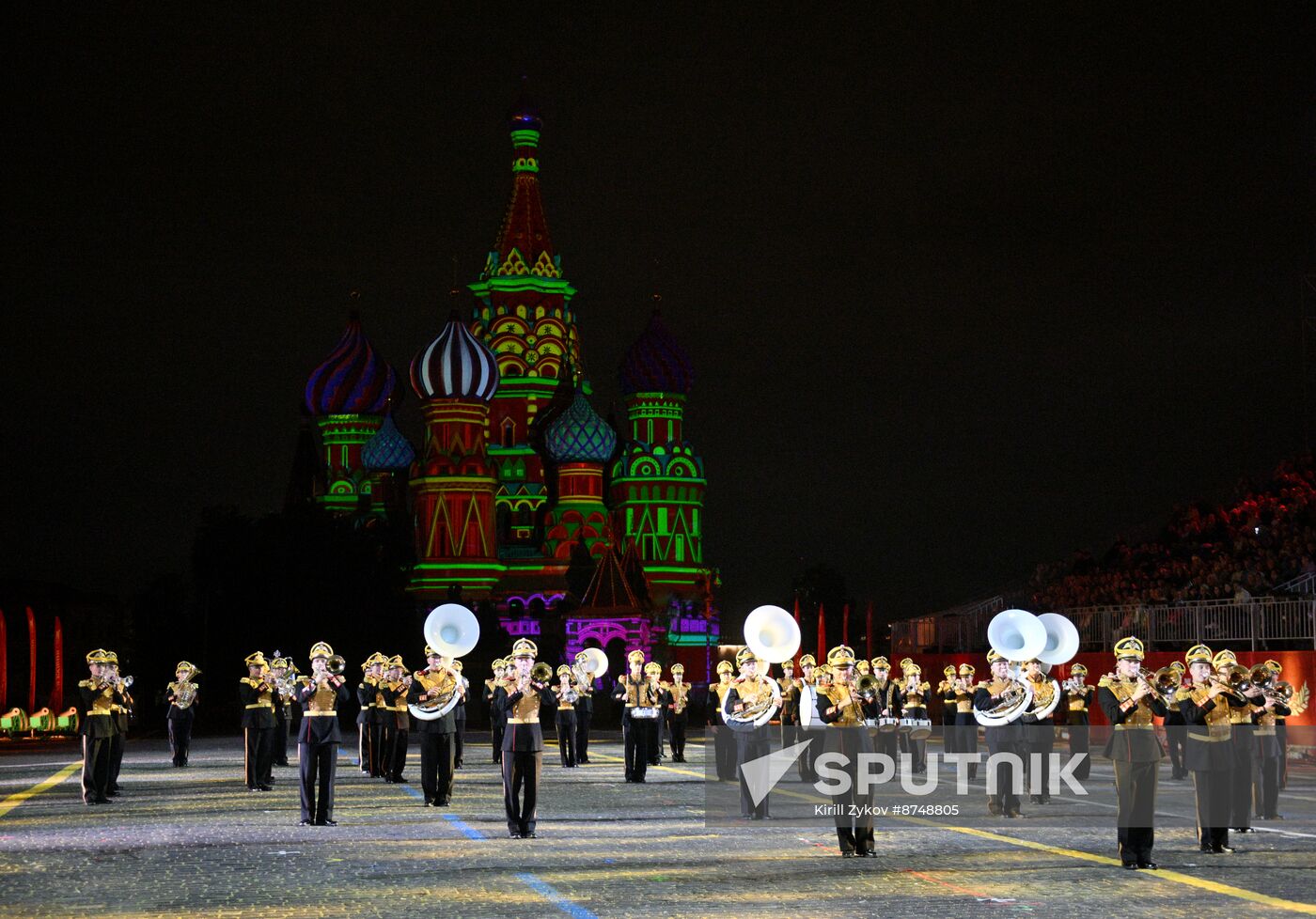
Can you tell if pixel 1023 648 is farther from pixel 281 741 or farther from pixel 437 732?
pixel 281 741

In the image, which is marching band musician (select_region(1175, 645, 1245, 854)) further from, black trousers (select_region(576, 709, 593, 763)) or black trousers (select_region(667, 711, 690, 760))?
black trousers (select_region(576, 709, 593, 763))

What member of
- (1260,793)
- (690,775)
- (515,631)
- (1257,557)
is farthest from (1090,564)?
(515,631)

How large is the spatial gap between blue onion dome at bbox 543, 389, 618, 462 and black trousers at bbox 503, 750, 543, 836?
7061 cm

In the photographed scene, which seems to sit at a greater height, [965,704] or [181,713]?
[965,704]

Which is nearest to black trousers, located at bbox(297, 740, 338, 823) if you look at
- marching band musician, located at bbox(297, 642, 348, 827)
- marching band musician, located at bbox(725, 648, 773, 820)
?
marching band musician, located at bbox(297, 642, 348, 827)

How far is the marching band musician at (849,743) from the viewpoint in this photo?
14633 mm

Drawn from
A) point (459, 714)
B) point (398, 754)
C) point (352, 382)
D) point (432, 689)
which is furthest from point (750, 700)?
point (352, 382)

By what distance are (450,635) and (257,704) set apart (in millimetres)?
4142

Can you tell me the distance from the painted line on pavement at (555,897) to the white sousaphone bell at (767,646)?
203 inches

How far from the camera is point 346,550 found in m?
67.1

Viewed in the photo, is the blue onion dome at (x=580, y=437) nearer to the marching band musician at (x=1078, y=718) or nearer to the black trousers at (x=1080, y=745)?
the marching band musician at (x=1078, y=718)

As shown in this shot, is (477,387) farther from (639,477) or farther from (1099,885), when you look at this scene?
(1099,885)

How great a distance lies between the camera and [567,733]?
29516 millimetres

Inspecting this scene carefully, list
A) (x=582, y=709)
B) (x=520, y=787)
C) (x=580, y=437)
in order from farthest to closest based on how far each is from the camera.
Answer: (x=580, y=437)
(x=582, y=709)
(x=520, y=787)
